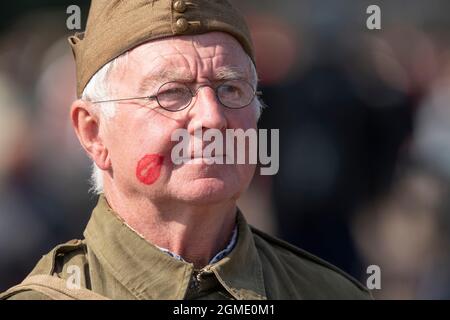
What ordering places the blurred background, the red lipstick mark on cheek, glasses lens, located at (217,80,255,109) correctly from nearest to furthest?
the red lipstick mark on cheek < glasses lens, located at (217,80,255,109) < the blurred background

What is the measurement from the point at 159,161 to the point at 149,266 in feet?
1.10

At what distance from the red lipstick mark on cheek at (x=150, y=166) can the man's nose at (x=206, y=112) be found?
13 cm

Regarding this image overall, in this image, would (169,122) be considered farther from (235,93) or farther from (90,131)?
(90,131)

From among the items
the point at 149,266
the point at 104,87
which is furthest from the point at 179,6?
the point at 149,266

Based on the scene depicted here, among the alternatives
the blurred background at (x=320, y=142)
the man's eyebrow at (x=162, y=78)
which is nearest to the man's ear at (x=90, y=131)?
the man's eyebrow at (x=162, y=78)

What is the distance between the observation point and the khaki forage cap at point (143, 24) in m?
2.91

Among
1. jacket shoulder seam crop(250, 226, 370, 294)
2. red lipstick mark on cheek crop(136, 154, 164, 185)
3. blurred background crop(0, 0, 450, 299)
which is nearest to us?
red lipstick mark on cheek crop(136, 154, 164, 185)

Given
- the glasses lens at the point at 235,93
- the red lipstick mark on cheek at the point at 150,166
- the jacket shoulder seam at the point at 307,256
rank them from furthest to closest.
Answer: the jacket shoulder seam at the point at 307,256, the glasses lens at the point at 235,93, the red lipstick mark on cheek at the point at 150,166

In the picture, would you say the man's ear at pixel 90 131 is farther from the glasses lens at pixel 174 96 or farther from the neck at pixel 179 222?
the glasses lens at pixel 174 96

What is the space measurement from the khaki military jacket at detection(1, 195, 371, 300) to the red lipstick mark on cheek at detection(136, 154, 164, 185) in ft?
0.74

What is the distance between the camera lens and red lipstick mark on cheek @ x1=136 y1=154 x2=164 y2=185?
9.31 ft

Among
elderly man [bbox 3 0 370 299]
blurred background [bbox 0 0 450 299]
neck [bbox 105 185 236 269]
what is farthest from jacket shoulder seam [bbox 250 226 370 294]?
blurred background [bbox 0 0 450 299]

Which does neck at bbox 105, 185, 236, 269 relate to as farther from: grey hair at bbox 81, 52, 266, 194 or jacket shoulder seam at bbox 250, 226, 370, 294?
jacket shoulder seam at bbox 250, 226, 370, 294
